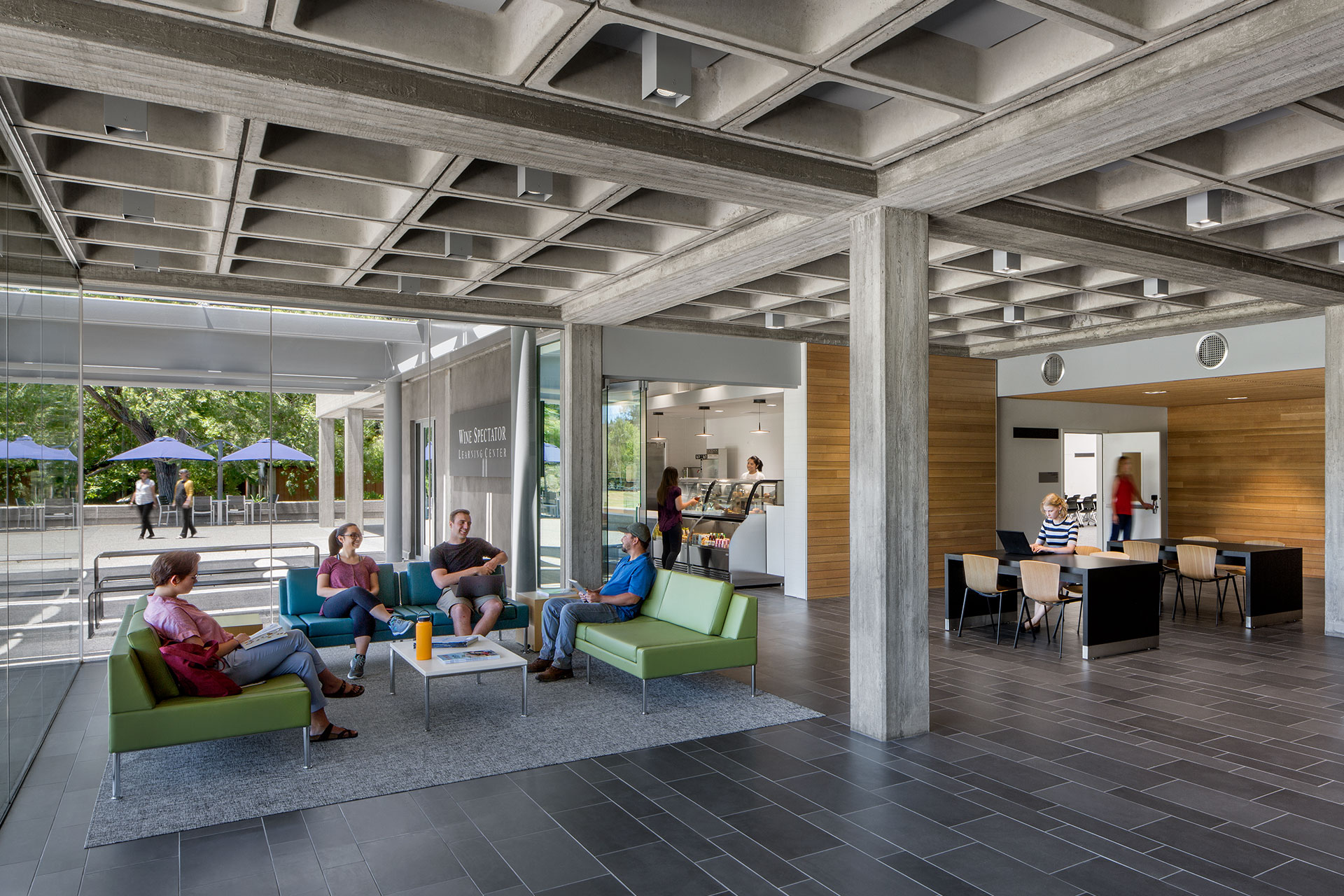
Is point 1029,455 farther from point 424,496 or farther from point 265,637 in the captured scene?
point 265,637

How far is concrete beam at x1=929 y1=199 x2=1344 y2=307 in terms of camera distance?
600 centimetres

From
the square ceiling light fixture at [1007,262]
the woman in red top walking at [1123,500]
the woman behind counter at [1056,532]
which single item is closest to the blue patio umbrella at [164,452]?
the square ceiling light fixture at [1007,262]

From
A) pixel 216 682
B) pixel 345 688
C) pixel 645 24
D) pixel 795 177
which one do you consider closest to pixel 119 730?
pixel 216 682

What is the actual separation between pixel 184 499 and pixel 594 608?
14.2 feet

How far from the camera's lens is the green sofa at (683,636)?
239 inches

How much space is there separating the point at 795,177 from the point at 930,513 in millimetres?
8143

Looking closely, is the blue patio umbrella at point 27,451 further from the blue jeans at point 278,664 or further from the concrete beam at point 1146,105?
the concrete beam at point 1146,105

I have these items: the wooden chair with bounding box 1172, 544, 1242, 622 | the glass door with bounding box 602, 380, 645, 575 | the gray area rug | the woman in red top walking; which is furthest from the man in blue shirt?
the woman in red top walking

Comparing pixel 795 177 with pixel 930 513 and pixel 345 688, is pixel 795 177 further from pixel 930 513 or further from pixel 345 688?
pixel 930 513

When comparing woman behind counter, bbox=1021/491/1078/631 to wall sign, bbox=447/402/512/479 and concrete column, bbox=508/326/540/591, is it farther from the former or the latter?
wall sign, bbox=447/402/512/479

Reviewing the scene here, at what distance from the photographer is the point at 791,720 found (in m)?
5.93

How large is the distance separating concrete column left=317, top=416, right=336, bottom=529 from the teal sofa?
1.41 meters

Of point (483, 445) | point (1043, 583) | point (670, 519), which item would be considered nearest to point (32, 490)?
point (483, 445)

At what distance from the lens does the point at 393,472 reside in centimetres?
1009
